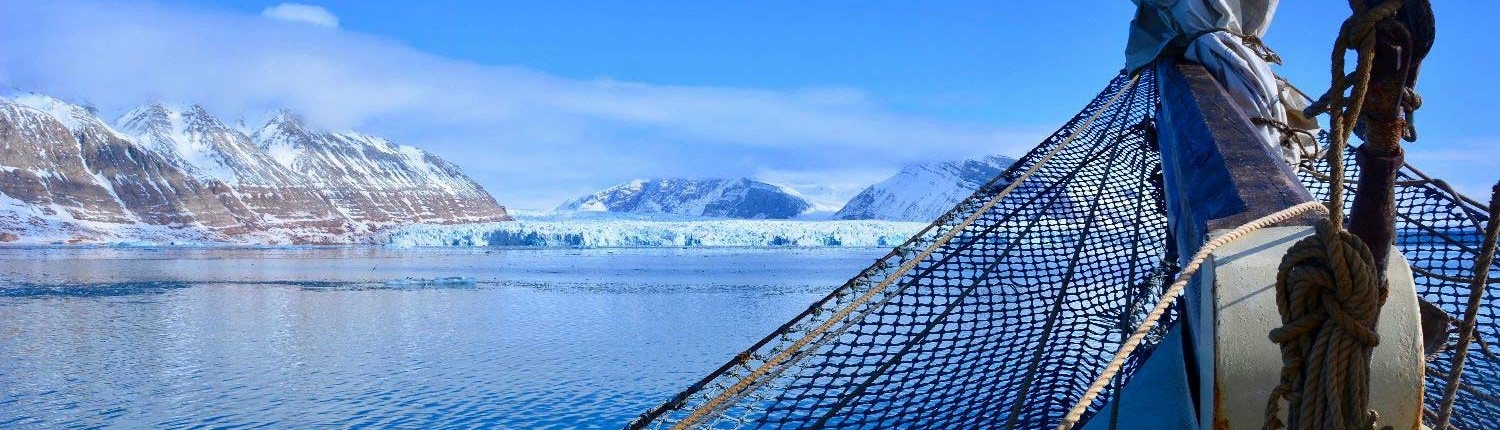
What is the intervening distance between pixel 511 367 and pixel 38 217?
8606 cm

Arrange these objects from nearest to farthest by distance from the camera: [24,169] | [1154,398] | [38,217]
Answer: [1154,398] → [38,217] → [24,169]

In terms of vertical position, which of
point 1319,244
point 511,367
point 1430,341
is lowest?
point 511,367

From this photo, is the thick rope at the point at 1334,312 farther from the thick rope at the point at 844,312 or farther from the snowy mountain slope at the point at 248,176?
the snowy mountain slope at the point at 248,176

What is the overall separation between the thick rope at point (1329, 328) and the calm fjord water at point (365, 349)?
25.9 feet

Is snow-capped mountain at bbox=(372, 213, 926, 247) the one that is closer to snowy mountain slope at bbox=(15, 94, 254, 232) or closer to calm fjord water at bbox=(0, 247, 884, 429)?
calm fjord water at bbox=(0, 247, 884, 429)

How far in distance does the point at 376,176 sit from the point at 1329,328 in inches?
5818

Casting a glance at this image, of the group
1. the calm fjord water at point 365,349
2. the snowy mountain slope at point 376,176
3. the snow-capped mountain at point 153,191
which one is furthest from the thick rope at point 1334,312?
the snowy mountain slope at point 376,176

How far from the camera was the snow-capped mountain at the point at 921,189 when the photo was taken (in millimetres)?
128375

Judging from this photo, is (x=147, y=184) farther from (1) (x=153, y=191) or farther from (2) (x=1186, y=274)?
(2) (x=1186, y=274)

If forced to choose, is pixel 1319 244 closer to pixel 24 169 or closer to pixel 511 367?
pixel 511 367

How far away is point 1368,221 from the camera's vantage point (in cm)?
112

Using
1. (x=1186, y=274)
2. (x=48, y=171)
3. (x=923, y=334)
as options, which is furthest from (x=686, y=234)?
(x=48, y=171)

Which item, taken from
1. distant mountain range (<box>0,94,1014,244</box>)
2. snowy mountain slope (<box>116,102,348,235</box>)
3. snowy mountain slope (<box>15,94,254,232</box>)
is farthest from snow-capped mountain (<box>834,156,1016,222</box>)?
snowy mountain slope (<box>15,94,254,232</box>)

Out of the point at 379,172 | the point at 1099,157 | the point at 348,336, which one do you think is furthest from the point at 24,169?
the point at 1099,157
